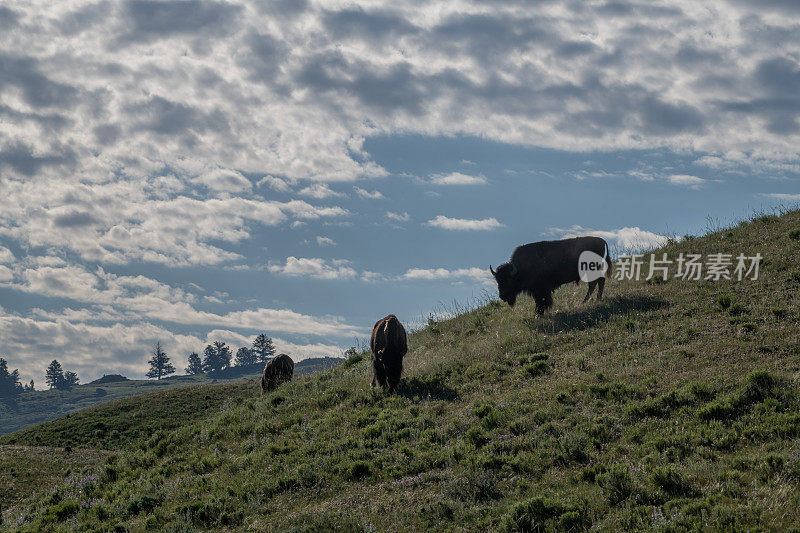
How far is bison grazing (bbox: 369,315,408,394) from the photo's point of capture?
59.6ft

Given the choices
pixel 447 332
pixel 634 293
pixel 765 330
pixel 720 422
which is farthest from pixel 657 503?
pixel 447 332

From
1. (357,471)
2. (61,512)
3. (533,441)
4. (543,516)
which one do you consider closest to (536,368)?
(533,441)

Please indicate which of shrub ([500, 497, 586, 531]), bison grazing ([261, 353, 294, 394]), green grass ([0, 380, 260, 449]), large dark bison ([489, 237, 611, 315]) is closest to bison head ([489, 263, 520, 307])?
large dark bison ([489, 237, 611, 315])

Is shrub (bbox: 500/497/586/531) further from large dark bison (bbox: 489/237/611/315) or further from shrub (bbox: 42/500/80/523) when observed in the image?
large dark bison (bbox: 489/237/611/315)

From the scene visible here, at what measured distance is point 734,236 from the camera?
1033 inches

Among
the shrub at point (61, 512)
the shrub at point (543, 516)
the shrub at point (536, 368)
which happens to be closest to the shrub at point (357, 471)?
the shrub at point (543, 516)

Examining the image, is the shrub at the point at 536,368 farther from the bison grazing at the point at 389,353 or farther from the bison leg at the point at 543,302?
the bison leg at the point at 543,302

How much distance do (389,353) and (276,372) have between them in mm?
12522

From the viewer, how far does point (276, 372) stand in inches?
1134

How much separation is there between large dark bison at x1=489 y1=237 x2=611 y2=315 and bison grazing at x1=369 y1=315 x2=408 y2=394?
6.52 metres

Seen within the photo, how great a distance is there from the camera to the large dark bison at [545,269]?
75.8 ft

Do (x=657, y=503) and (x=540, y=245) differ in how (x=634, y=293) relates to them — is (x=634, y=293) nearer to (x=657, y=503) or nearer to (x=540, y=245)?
(x=540, y=245)

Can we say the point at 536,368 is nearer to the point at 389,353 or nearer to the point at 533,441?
the point at 389,353

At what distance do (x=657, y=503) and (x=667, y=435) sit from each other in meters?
2.55
